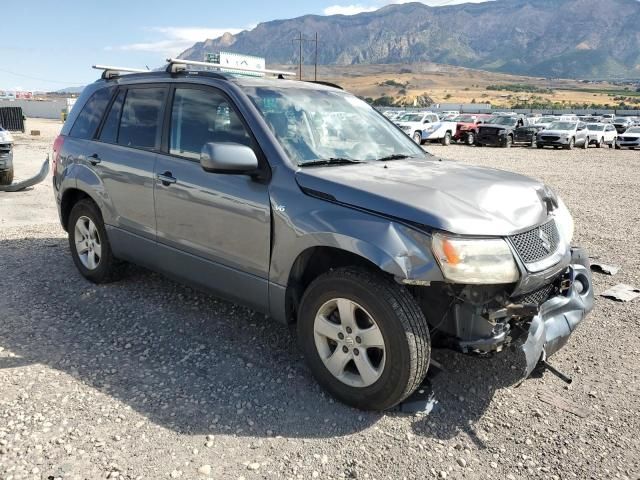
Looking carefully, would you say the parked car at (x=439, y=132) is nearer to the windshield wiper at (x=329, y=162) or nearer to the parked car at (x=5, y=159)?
the parked car at (x=5, y=159)

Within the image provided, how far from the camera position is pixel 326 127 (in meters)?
4.00

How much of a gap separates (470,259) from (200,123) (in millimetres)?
2264

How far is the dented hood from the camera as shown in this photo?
2975 mm

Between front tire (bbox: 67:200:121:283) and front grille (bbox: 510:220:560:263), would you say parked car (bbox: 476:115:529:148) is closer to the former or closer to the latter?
front tire (bbox: 67:200:121:283)

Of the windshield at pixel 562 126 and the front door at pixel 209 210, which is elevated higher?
the front door at pixel 209 210

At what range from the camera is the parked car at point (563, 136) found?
29359 mm

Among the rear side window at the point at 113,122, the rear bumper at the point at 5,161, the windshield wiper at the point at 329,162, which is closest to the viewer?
the windshield wiper at the point at 329,162

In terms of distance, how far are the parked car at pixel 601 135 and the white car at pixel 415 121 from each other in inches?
364

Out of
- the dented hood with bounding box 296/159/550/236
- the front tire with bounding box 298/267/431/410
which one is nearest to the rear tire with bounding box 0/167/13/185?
the dented hood with bounding box 296/159/550/236

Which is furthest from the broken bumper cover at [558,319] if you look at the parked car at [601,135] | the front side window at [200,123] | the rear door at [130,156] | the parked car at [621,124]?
the parked car at [621,124]

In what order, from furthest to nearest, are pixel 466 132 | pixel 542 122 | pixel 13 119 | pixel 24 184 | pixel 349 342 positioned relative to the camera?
1. pixel 542 122
2. pixel 466 132
3. pixel 13 119
4. pixel 24 184
5. pixel 349 342

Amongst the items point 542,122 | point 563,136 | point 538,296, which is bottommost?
point 563,136

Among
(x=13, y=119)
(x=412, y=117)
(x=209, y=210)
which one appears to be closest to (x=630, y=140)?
(x=412, y=117)

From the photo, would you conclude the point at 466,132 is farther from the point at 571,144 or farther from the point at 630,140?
the point at 630,140
